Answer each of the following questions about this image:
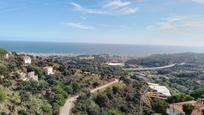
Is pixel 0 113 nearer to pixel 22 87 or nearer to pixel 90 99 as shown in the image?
pixel 22 87

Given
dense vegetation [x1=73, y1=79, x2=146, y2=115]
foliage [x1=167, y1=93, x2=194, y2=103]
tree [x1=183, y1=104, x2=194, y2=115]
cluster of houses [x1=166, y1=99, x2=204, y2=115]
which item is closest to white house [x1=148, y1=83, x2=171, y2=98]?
foliage [x1=167, y1=93, x2=194, y2=103]

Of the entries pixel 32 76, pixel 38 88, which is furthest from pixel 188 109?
pixel 32 76

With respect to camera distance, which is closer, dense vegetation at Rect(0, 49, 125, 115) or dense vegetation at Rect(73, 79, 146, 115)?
dense vegetation at Rect(0, 49, 125, 115)

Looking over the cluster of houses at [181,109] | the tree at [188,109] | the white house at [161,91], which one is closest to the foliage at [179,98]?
the white house at [161,91]

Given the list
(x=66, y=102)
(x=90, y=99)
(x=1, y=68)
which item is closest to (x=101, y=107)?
(x=90, y=99)

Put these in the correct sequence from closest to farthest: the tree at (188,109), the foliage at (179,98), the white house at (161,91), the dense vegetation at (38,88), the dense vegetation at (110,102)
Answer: the tree at (188,109) → the white house at (161,91) → the dense vegetation at (38,88) → the foliage at (179,98) → the dense vegetation at (110,102)

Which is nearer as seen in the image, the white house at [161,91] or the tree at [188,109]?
the tree at [188,109]

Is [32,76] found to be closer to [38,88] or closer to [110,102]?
[38,88]

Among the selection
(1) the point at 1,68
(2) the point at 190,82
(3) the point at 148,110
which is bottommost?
(2) the point at 190,82

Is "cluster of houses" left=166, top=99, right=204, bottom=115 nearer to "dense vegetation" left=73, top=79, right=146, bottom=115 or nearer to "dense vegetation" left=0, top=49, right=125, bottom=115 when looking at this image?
"dense vegetation" left=73, top=79, right=146, bottom=115

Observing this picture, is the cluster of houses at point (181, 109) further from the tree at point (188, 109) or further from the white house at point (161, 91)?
the white house at point (161, 91)

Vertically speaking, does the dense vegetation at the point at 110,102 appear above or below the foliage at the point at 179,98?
below
